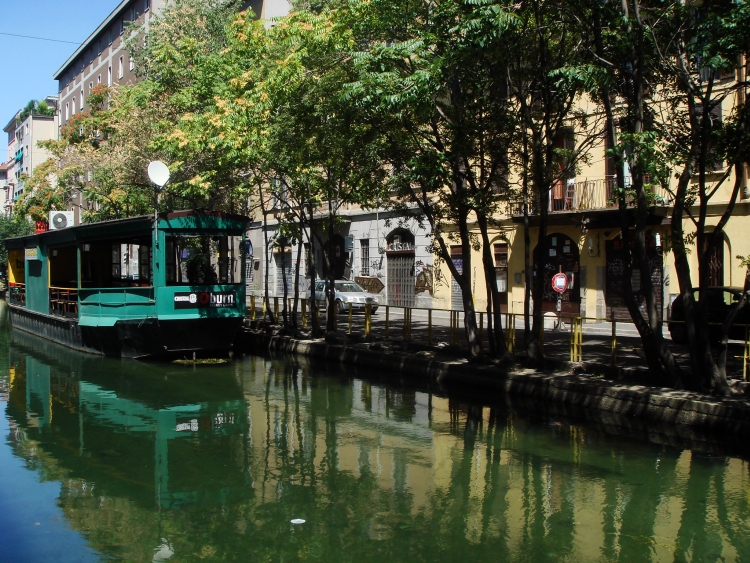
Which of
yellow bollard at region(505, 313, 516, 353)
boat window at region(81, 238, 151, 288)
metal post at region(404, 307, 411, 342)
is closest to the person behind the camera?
yellow bollard at region(505, 313, 516, 353)

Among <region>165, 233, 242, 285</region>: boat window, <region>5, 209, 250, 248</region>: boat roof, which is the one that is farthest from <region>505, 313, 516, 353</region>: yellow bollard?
<region>5, 209, 250, 248</region>: boat roof

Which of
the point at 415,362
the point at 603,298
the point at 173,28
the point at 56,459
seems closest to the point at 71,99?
the point at 173,28

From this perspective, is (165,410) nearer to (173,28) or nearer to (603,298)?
(603,298)

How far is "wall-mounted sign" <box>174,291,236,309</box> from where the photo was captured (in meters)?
18.3

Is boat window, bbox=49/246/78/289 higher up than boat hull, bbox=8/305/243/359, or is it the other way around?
boat window, bbox=49/246/78/289

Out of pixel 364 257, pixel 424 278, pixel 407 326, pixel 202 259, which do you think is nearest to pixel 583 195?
pixel 424 278

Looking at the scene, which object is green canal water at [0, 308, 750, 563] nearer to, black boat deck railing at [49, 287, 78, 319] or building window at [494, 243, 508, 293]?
black boat deck railing at [49, 287, 78, 319]

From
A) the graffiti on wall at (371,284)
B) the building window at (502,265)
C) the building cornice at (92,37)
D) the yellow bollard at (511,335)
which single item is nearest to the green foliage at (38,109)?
the building cornice at (92,37)

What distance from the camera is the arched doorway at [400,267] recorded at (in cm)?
3403

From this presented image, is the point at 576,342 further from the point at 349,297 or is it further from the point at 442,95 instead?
the point at 349,297

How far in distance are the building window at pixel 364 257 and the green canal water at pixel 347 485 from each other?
22645mm

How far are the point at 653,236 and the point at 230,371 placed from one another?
46.7 ft

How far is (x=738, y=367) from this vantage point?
1408 centimetres

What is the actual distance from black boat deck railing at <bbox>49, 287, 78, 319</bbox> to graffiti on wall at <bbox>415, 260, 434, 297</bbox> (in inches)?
573
